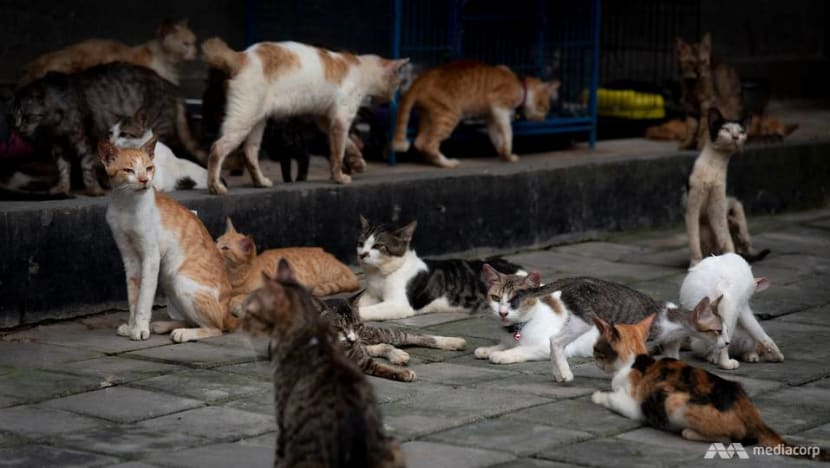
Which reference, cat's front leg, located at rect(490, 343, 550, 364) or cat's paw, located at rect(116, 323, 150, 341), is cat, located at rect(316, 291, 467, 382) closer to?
cat's front leg, located at rect(490, 343, 550, 364)

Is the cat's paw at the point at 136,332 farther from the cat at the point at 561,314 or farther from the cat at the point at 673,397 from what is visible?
the cat at the point at 673,397

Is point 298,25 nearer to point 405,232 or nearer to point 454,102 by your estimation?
point 454,102

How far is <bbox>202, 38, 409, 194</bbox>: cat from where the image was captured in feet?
29.5

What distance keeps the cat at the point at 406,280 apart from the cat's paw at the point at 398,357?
1.05 m

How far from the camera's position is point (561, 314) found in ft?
23.6

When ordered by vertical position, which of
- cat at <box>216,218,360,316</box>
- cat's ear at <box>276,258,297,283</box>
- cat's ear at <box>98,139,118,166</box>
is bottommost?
cat at <box>216,218,360,316</box>

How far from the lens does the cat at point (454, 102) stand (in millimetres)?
11000

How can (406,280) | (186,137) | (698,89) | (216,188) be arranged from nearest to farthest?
1. (406,280)
2. (216,188)
3. (186,137)
4. (698,89)

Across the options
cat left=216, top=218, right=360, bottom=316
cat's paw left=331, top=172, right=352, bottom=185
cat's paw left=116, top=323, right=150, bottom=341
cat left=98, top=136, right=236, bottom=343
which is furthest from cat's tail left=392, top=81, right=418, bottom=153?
cat's paw left=116, top=323, right=150, bottom=341

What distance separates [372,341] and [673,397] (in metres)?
2.02

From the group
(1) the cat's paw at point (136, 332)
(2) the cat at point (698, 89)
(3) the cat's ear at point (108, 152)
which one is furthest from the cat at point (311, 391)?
(2) the cat at point (698, 89)

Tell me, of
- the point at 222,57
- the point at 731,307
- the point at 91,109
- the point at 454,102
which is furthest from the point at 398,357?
the point at 454,102

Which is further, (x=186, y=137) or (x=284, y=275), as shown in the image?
(x=186, y=137)

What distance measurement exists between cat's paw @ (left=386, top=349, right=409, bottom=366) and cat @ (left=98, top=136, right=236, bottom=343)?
1.09 metres
